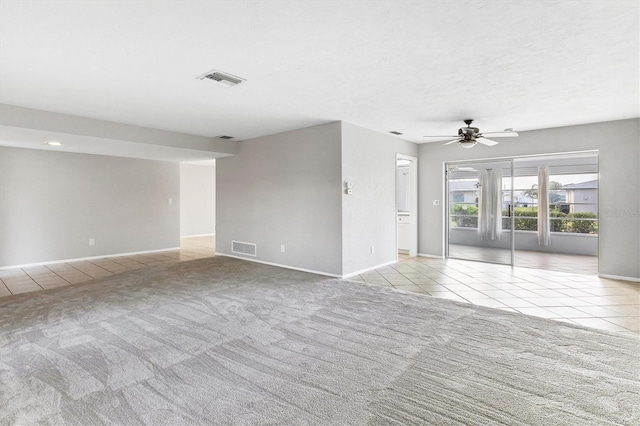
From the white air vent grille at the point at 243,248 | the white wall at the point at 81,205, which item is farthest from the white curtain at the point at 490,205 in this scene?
the white wall at the point at 81,205

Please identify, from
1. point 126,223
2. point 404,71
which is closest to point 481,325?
→ point 404,71

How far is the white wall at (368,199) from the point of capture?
533 centimetres

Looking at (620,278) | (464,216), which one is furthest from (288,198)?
(620,278)

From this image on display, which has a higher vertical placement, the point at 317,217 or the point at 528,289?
the point at 317,217

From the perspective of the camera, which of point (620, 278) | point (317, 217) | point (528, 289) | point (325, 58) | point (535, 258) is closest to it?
point (325, 58)

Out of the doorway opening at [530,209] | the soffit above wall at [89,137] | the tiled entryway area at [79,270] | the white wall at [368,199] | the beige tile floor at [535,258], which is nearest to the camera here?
the soffit above wall at [89,137]

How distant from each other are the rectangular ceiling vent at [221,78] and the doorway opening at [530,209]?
530 cm

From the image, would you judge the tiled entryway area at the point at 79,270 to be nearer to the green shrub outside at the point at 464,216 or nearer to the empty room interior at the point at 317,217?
the empty room interior at the point at 317,217

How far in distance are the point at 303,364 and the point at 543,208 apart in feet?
27.0

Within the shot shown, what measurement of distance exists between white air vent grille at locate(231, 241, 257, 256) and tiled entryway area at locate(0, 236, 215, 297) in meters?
0.82

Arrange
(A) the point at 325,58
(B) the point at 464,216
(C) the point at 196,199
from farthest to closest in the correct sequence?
(C) the point at 196,199
(B) the point at 464,216
(A) the point at 325,58

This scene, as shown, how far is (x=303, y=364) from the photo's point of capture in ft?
8.06

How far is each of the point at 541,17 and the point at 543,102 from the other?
7.91 feet

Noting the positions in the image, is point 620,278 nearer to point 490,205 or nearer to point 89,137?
point 490,205
